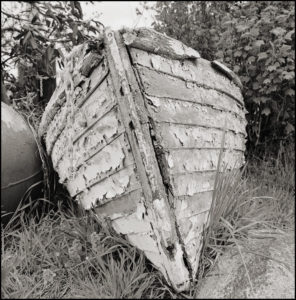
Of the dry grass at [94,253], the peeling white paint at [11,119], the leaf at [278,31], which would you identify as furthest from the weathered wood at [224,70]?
the peeling white paint at [11,119]

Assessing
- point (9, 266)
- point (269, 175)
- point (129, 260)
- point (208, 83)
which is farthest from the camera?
point (269, 175)

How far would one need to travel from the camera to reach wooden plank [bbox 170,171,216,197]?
2.04 metres

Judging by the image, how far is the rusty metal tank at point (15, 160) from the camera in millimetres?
2312

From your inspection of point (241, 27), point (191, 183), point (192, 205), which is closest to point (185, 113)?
point (191, 183)

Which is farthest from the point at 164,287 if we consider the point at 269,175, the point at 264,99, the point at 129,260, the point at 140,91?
the point at 264,99

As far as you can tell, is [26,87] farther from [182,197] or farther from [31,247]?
[182,197]

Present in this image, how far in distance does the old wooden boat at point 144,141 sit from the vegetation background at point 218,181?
5.3 inches

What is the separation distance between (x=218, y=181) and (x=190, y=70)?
0.68 m

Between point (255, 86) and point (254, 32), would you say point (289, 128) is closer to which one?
point (255, 86)

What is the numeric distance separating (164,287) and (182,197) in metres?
0.44

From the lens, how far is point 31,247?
2219 mm

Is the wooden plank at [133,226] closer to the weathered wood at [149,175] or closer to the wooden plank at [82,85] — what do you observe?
the weathered wood at [149,175]

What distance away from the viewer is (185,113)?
2264 millimetres

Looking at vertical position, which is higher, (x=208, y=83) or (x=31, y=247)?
(x=208, y=83)
